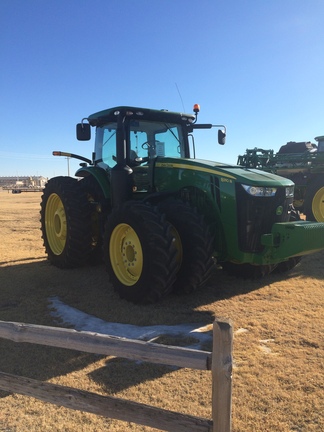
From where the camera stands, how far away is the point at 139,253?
4.98m

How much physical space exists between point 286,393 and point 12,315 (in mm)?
3235

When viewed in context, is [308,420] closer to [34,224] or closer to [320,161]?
[320,161]

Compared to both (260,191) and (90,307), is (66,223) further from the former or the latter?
(260,191)

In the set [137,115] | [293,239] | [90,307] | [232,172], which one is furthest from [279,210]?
[90,307]

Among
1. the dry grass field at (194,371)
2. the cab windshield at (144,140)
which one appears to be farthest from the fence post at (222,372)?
the cab windshield at (144,140)

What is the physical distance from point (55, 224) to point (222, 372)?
596 centimetres

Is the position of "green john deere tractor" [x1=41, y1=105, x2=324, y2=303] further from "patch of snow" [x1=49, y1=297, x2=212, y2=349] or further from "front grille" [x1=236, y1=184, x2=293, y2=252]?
"patch of snow" [x1=49, y1=297, x2=212, y2=349]

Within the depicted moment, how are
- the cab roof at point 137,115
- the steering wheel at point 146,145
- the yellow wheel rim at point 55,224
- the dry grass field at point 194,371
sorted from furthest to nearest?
the yellow wheel rim at point 55,224 < the steering wheel at point 146,145 < the cab roof at point 137,115 < the dry grass field at point 194,371

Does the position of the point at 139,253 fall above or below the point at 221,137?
below

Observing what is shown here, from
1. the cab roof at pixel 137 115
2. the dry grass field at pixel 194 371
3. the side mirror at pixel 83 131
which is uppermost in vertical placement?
the cab roof at pixel 137 115

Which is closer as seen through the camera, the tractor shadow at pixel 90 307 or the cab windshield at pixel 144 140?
the tractor shadow at pixel 90 307

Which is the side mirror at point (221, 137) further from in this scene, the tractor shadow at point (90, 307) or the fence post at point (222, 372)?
the fence post at point (222, 372)

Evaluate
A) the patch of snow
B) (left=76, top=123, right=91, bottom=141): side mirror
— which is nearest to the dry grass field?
the patch of snow

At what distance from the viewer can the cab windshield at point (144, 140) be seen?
19.7 feet
